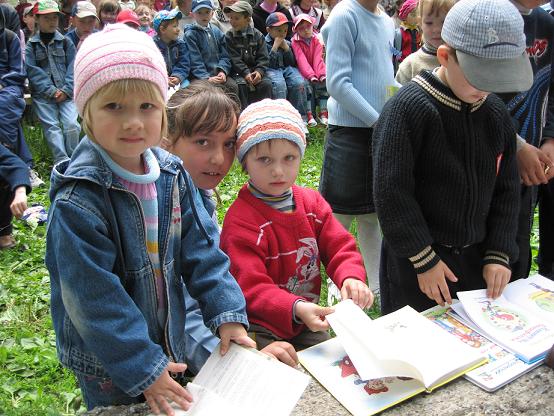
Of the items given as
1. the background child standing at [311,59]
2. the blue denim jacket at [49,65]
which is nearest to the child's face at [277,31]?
the background child standing at [311,59]

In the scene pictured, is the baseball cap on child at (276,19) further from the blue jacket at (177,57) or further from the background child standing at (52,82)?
the background child standing at (52,82)

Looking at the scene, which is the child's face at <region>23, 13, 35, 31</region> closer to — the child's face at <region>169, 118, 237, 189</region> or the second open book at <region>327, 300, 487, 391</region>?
the child's face at <region>169, 118, 237, 189</region>

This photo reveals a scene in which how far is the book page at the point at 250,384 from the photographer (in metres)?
1.32

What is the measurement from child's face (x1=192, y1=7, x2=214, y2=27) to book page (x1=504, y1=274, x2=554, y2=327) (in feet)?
20.8

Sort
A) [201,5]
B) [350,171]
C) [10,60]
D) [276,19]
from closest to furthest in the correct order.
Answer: [350,171]
[10,60]
[201,5]
[276,19]

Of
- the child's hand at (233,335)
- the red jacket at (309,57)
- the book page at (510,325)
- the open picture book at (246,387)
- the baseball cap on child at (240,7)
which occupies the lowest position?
the book page at (510,325)

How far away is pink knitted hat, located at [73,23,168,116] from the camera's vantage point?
133cm

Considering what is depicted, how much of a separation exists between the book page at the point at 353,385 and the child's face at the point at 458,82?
940 mm

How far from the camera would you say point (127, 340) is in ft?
4.31

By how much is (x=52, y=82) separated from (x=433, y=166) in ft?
18.2

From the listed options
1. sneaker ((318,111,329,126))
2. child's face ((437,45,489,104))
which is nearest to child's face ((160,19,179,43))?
sneaker ((318,111,329,126))

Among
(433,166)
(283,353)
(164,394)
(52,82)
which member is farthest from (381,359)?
(52,82)

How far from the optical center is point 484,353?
1.61 m

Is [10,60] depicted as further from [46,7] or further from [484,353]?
[484,353]
